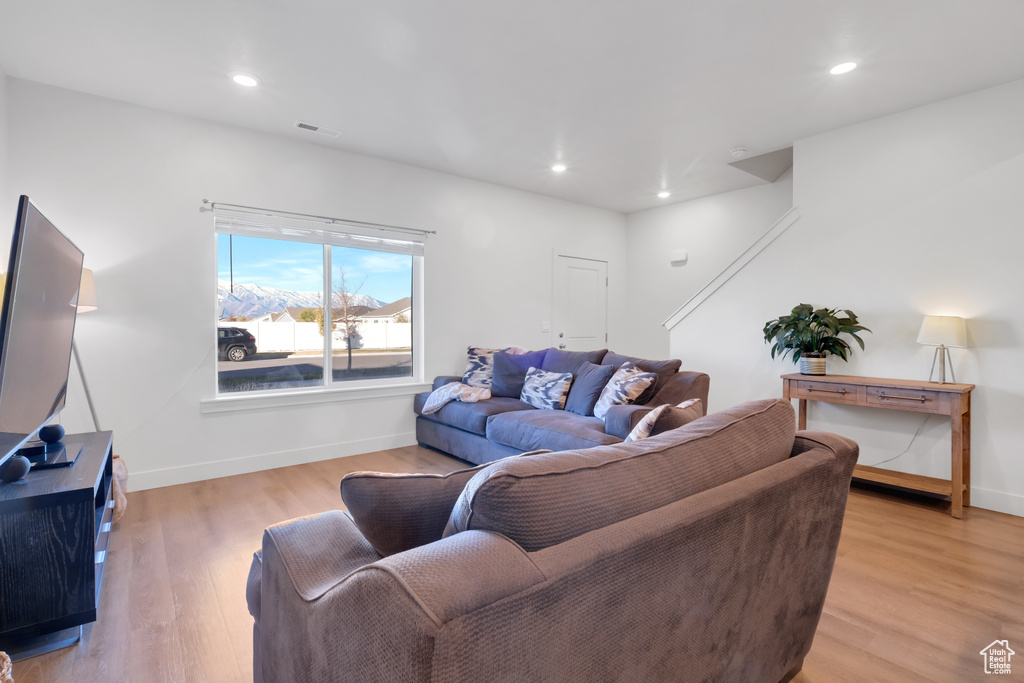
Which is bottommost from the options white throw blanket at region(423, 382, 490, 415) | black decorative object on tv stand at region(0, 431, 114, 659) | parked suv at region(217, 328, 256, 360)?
black decorative object on tv stand at region(0, 431, 114, 659)

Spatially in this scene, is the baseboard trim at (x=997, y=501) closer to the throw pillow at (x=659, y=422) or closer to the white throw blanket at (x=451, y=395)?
the throw pillow at (x=659, y=422)

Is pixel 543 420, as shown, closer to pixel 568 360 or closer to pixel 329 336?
pixel 568 360

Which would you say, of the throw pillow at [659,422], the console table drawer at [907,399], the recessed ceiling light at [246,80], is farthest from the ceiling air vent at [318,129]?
the console table drawer at [907,399]

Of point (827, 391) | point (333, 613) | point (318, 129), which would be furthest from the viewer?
point (318, 129)

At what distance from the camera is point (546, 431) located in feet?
10.8

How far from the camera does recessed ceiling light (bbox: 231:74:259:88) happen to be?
2.88 meters

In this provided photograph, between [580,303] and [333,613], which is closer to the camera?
[333,613]

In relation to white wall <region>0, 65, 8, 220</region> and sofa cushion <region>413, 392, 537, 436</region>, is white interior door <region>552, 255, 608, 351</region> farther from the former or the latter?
white wall <region>0, 65, 8, 220</region>

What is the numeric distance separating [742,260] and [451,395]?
2.69 m

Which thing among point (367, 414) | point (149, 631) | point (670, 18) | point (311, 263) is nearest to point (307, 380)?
point (367, 414)

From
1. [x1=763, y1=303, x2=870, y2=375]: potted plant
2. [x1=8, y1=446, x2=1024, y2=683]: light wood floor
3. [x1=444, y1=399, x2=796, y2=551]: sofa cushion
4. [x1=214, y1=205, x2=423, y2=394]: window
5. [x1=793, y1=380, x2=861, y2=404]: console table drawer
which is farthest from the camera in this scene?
[x1=214, y1=205, x2=423, y2=394]: window

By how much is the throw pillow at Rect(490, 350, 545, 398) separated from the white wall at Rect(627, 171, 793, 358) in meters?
2.27

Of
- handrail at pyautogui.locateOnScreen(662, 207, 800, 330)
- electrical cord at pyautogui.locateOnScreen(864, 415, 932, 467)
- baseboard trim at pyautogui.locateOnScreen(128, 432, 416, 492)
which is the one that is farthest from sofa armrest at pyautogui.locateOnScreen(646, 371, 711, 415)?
baseboard trim at pyautogui.locateOnScreen(128, 432, 416, 492)

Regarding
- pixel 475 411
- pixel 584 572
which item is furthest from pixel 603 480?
pixel 475 411
